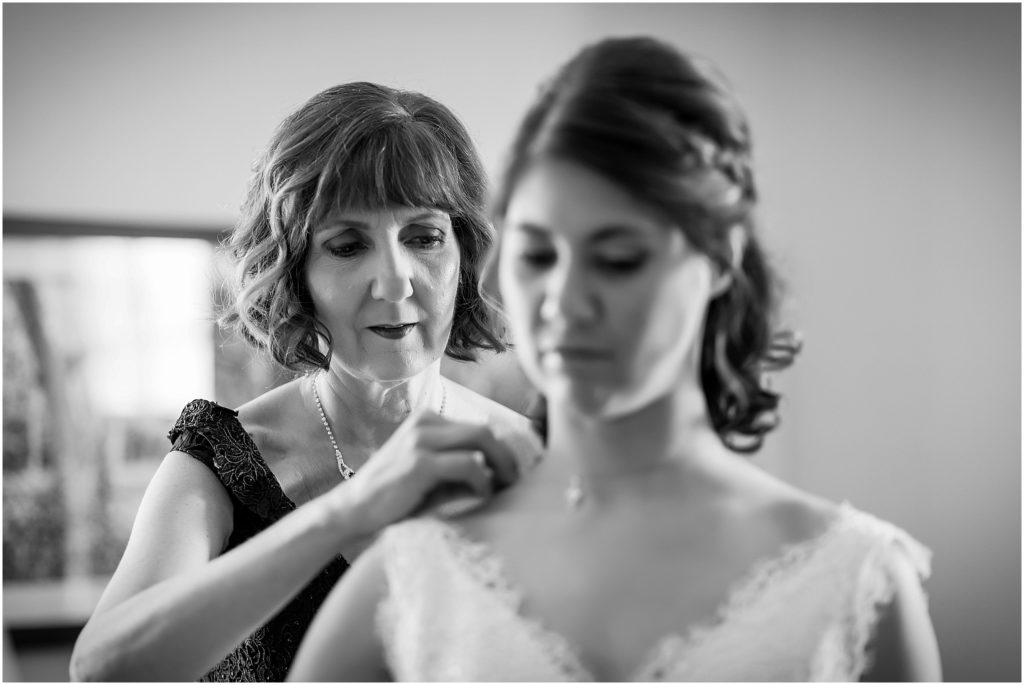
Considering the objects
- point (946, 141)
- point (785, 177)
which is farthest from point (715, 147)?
point (946, 141)

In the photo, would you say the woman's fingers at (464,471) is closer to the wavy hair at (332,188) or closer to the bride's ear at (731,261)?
the bride's ear at (731,261)

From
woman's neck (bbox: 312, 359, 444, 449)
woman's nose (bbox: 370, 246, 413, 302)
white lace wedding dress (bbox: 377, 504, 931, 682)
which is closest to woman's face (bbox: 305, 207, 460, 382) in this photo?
woman's nose (bbox: 370, 246, 413, 302)

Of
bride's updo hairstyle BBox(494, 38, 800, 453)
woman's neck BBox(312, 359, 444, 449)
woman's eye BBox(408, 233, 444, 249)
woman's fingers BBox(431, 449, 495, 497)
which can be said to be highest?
bride's updo hairstyle BBox(494, 38, 800, 453)

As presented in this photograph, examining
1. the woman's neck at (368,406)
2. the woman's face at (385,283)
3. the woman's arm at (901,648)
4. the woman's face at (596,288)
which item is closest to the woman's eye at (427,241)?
the woman's face at (385,283)

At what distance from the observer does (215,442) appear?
58.5 inches

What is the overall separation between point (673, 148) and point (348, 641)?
0.48 m

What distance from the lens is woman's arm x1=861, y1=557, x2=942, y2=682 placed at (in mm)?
872

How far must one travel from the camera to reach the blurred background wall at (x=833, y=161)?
393cm

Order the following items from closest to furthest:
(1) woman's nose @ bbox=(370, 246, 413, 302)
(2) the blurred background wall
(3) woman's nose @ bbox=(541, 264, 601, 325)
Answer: (3) woman's nose @ bbox=(541, 264, 601, 325) → (1) woman's nose @ bbox=(370, 246, 413, 302) → (2) the blurred background wall

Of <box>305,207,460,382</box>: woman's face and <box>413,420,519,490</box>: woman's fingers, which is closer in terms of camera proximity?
<box>413,420,519,490</box>: woman's fingers

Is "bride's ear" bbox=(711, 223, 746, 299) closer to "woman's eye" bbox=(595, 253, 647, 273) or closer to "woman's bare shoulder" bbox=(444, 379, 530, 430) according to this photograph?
"woman's eye" bbox=(595, 253, 647, 273)

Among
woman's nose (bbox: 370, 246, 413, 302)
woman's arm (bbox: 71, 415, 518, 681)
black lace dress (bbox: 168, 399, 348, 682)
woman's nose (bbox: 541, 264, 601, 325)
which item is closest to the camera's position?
woman's nose (bbox: 541, 264, 601, 325)

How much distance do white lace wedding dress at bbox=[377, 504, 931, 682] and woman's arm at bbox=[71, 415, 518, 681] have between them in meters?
0.06

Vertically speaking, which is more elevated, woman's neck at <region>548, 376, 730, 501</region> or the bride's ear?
the bride's ear
